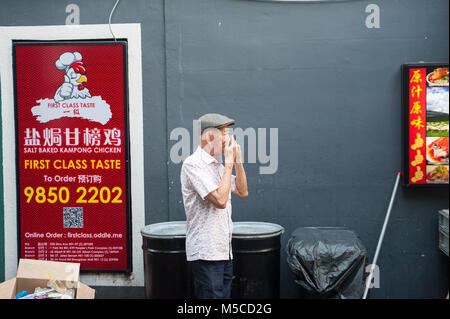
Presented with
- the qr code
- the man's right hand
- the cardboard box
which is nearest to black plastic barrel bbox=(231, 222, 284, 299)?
the man's right hand

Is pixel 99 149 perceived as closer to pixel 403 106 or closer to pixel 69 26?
pixel 69 26

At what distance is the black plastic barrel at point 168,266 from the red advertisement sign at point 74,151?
1.01 m

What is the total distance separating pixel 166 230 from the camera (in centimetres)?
475

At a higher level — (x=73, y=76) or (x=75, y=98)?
(x=73, y=76)

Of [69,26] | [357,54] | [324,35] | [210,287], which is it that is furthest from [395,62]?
[69,26]

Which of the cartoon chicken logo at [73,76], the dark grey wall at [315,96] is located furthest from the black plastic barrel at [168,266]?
the cartoon chicken logo at [73,76]

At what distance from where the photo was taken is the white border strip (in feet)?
17.9

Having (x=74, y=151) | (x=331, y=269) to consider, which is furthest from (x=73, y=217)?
(x=331, y=269)

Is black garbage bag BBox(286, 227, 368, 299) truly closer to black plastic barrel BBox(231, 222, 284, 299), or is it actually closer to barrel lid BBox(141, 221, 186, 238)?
black plastic barrel BBox(231, 222, 284, 299)

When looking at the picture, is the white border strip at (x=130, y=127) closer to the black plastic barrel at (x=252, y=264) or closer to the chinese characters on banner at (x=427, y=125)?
the black plastic barrel at (x=252, y=264)

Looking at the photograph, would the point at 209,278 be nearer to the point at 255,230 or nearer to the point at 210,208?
the point at 210,208

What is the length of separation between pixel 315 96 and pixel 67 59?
282cm

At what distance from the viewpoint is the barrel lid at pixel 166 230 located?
4.55 metres

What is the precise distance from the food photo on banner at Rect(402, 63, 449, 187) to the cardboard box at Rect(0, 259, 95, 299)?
3541 millimetres
